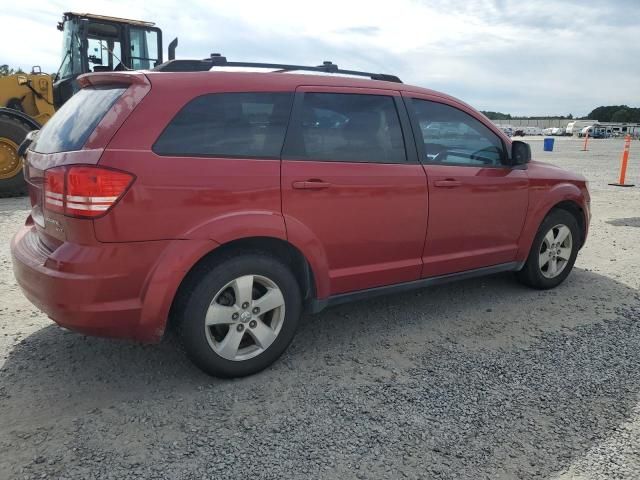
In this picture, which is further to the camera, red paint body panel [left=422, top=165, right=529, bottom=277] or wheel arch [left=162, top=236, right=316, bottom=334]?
Answer: red paint body panel [left=422, top=165, right=529, bottom=277]

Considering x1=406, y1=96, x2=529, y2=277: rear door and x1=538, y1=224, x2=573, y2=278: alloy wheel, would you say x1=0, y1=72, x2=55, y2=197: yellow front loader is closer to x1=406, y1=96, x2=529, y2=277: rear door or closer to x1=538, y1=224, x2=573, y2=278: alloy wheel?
x1=406, y1=96, x2=529, y2=277: rear door

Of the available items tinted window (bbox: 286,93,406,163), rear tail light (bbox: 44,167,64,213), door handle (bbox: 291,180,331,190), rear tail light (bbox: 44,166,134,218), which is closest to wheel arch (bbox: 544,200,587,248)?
tinted window (bbox: 286,93,406,163)

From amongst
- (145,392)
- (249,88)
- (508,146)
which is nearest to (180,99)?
(249,88)

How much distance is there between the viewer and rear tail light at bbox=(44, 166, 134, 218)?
2.53 meters

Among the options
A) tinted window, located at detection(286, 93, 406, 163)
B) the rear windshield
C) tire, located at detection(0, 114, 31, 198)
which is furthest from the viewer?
tire, located at detection(0, 114, 31, 198)

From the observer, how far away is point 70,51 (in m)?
9.51

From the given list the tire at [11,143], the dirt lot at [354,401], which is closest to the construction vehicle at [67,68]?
the tire at [11,143]

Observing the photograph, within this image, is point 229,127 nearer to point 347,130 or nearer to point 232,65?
point 232,65

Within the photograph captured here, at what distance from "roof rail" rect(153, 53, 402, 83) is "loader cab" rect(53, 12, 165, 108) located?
677cm

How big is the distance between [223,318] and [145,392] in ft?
2.02

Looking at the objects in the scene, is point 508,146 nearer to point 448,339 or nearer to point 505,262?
point 505,262

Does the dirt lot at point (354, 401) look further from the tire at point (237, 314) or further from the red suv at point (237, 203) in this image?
the red suv at point (237, 203)

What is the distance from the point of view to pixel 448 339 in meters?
3.67

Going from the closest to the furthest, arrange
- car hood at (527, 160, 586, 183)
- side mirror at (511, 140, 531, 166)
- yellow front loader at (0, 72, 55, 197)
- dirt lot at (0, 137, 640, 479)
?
dirt lot at (0, 137, 640, 479) < side mirror at (511, 140, 531, 166) < car hood at (527, 160, 586, 183) < yellow front loader at (0, 72, 55, 197)
